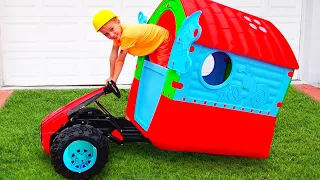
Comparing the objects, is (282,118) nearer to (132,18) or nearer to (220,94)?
(220,94)

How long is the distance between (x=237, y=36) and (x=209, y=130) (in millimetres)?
833

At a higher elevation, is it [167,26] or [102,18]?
[102,18]

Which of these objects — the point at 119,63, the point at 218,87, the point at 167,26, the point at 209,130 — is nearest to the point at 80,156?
the point at 119,63

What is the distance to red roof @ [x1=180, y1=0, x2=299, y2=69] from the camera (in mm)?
4121

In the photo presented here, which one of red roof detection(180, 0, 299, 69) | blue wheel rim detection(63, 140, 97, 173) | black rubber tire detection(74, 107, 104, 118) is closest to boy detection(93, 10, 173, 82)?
red roof detection(180, 0, 299, 69)

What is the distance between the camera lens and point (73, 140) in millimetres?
4051

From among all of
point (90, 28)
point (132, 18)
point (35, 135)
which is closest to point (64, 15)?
point (90, 28)

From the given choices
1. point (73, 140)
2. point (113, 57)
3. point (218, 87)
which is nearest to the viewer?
point (73, 140)

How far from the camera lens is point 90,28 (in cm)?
788

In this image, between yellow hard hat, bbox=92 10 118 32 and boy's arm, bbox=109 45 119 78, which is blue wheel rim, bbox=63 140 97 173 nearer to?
boy's arm, bbox=109 45 119 78

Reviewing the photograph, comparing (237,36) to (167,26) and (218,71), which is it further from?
(218,71)

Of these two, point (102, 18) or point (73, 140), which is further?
point (102, 18)

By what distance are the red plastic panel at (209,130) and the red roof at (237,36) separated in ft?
1.69

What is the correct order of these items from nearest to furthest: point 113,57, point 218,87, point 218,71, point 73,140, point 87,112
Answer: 1. point 73,140
2. point 218,87
3. point 113,57
4. point 87,112
5. point 218,71
